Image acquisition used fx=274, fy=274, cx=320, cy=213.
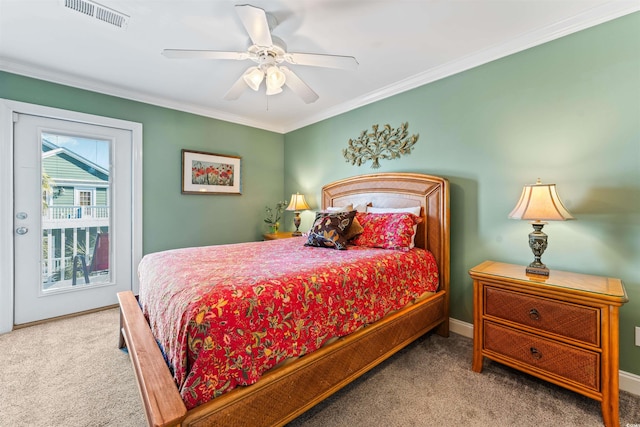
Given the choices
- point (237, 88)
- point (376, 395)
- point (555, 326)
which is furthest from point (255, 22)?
point (555, 326)

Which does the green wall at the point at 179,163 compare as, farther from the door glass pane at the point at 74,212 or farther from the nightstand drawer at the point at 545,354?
the nightstand drawer at the point at 545,354

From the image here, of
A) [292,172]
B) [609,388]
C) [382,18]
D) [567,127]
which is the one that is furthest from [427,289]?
[292,172]

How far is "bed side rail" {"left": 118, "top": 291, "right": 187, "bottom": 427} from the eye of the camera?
0.97 m

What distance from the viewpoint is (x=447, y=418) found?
156cm

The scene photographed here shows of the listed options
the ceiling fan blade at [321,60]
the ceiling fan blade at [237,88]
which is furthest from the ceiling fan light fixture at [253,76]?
the ceiling fan blade at [321,60]

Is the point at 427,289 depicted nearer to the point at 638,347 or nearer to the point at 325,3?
the point at 638,347

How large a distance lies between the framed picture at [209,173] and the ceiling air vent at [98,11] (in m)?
1.80

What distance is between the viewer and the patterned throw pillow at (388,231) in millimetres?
2451

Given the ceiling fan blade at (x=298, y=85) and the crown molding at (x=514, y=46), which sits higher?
the crown molding at (x=514, y=46)

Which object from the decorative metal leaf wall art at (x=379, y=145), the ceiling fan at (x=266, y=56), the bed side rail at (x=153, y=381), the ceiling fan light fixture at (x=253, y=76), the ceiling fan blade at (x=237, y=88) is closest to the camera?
the bed side rail at (x=153, y=381)

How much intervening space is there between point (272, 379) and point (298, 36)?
2.34 m

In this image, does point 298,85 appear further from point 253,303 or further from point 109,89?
point 109,89

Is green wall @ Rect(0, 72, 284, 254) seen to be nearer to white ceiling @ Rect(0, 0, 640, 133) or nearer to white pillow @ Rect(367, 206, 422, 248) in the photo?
white ceiling @ Rect(0, 0, 640, 133)

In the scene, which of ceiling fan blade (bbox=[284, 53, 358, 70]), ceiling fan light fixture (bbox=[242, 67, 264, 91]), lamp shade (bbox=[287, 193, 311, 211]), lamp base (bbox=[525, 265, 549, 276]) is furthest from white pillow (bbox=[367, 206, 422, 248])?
ceiling fan light fixture (bbox=[242, 67, 264, 91])
